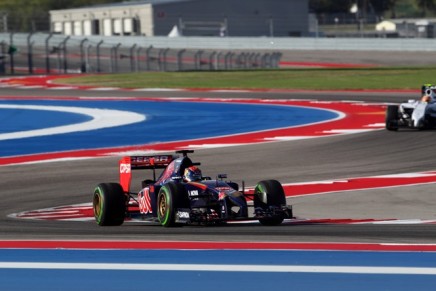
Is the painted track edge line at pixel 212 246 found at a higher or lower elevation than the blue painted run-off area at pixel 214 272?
lower

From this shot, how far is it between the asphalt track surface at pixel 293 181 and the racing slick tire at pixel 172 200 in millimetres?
157

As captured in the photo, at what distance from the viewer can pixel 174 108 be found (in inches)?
1444

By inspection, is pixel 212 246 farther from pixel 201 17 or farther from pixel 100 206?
pixel 201 17

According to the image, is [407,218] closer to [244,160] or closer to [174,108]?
[244,160]

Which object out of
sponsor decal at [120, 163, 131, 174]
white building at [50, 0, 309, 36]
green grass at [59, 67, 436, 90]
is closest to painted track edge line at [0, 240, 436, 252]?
sponsor decal at [120, 163, 131, 174]

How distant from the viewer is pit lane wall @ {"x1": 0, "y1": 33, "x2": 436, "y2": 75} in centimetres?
6625

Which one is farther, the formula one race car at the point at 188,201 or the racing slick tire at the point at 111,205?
the racing slick tire at the point at 111,205

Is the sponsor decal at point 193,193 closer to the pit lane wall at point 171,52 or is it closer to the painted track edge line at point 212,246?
the painted track edge line at point 212,246

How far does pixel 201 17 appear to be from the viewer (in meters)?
95.0

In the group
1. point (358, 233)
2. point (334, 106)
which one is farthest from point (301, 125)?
point (358, 233)

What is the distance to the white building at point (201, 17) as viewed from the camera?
93000mm

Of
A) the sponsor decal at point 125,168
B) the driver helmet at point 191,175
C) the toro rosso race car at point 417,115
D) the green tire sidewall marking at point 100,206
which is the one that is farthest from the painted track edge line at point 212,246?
the toro rosso race car at point 417,115

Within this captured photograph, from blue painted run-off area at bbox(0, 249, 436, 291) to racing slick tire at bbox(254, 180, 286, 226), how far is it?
8.35 ft

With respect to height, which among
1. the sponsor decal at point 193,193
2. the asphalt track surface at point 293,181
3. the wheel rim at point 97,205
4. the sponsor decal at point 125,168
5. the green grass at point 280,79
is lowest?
the green grass at point 280,79
